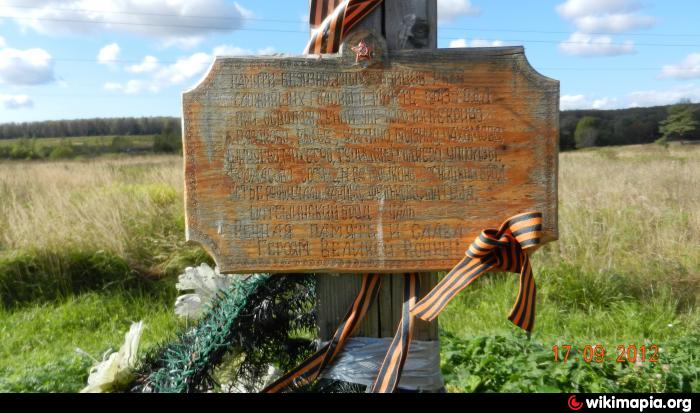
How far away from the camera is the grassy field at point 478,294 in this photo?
305 cm

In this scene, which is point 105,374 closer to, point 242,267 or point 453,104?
point 242,267

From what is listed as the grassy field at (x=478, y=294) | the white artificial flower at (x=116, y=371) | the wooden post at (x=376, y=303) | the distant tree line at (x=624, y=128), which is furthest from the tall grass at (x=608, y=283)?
the distant tree line at (x=624, y=128)

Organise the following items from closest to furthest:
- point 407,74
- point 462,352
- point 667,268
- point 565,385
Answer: point 407,74 < point 565,385 < point 462,352 < point 667,268

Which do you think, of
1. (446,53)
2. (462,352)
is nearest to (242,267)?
(446,53)

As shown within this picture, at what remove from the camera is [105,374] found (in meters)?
2.31

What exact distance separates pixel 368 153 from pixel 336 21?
49cm

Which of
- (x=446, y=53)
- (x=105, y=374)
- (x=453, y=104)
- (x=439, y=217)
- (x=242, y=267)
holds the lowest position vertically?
(x=105, y=374)

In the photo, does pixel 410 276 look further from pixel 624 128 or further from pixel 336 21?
pixel 624 128

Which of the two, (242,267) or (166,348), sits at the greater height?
(242,267)

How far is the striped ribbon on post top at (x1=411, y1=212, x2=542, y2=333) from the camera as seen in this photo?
6.22 ft

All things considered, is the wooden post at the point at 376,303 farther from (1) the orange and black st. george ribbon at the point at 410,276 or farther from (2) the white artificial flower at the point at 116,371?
(2) the white artificial flower at the point at 116,371

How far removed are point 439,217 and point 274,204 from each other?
598 millimetres

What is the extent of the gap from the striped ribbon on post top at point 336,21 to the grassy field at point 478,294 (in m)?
1.99

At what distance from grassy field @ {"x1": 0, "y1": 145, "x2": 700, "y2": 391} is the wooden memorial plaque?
139 cm
